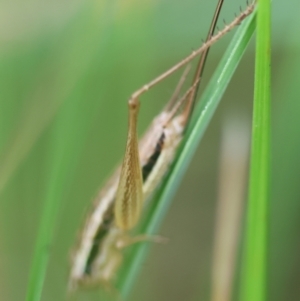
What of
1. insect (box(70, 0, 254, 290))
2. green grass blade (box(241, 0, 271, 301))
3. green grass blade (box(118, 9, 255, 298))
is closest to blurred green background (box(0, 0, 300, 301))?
insect (box(70, 0, 254, 290))

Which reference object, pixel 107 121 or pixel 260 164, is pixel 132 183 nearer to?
pixel 260 164

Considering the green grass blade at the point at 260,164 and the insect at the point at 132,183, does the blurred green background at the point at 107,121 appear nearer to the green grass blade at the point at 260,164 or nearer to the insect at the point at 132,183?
the insect at the point at 132,183

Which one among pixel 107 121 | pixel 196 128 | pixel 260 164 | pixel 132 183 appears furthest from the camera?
pixel 107 121

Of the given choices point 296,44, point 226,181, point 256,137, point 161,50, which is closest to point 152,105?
point 161,50

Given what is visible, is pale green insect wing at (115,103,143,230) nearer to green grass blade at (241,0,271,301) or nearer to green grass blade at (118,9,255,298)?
green grass blade at (118,9,255,298)

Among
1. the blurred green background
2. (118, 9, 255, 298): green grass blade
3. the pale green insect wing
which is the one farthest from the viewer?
the blurred green background

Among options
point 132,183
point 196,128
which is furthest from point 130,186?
point 196,128

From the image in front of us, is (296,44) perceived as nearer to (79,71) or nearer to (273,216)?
(273,216)
